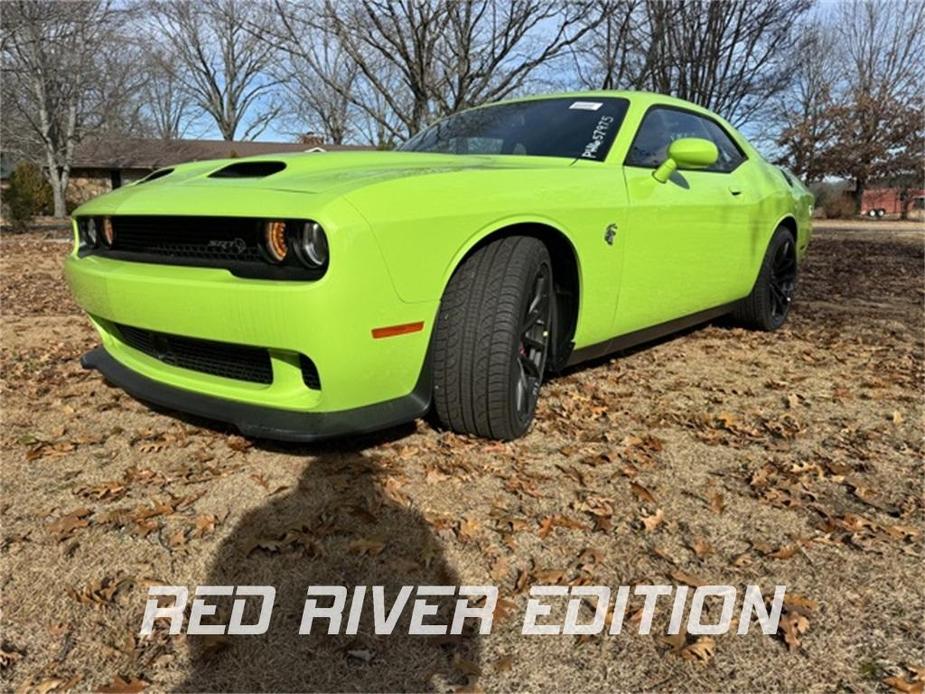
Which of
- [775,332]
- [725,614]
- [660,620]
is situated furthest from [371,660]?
[775,332]

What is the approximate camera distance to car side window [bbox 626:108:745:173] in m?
3.18

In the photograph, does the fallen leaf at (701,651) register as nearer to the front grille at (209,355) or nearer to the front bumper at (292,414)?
the front bumper at (292,414)

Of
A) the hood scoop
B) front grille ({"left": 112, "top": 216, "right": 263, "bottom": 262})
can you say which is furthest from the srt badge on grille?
the hood scoop

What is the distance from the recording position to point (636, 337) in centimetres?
329

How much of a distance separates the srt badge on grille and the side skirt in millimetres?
1466

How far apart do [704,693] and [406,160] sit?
2201 millimetres

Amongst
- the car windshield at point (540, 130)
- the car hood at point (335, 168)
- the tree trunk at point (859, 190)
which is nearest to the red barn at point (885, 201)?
the tree trunk at point (859, 190)

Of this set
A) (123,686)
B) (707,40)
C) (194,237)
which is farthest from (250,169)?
(707,40)

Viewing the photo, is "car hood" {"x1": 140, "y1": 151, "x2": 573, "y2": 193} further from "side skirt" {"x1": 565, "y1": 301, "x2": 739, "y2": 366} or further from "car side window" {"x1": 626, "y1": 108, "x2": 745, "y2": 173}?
"side skirt" {"x1": 565, "y1": 301, "x2": 739, "y2": 366}

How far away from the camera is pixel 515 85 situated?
1091 cm

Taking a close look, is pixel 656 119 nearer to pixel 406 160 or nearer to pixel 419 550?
pixel 406 160

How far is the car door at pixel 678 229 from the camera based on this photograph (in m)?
3.00

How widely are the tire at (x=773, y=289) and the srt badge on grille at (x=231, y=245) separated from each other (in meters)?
3.42

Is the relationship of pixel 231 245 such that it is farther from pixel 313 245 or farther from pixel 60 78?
pixel 60 78
